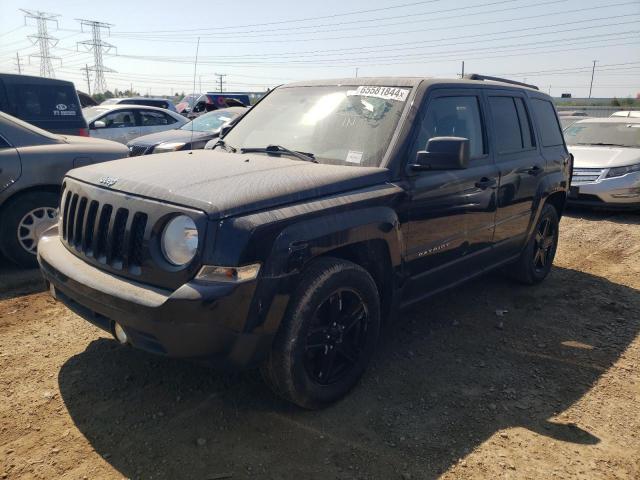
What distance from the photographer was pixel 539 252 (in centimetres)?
530

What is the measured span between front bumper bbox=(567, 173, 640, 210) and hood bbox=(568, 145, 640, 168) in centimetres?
28

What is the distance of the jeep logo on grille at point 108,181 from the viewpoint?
9.46 feet

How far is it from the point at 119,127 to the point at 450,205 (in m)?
9.70

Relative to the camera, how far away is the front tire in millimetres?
2688

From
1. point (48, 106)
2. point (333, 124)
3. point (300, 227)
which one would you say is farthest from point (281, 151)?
point (48, 106)

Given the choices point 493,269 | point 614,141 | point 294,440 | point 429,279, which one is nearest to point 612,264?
point 493,269

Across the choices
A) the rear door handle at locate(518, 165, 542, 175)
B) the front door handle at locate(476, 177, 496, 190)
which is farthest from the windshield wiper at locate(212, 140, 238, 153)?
the rear door handle at locate(518, 165, 542, 175)

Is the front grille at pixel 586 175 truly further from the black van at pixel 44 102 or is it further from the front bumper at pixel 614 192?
the black van at pixel 44 102

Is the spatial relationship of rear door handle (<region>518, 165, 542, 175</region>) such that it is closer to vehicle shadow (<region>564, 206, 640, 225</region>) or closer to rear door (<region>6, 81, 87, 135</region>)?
vehicle shadow (<region>564, 206, 640, 225</region>)

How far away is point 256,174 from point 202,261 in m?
0.72

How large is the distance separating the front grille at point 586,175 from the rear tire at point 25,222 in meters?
7.51

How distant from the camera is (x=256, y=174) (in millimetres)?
2939

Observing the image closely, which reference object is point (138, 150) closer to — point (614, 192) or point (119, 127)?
point (119, 127)

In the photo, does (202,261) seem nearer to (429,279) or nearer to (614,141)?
(429,279)
